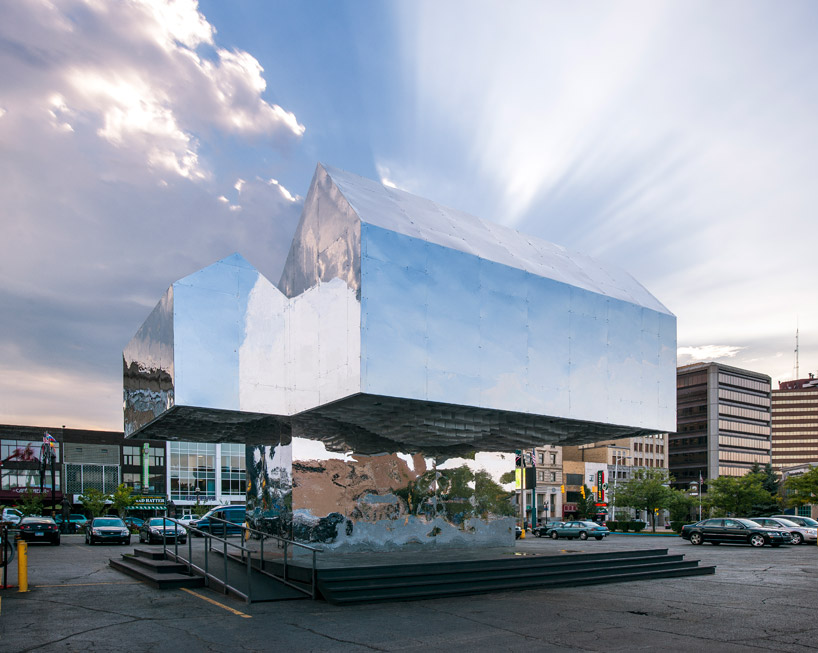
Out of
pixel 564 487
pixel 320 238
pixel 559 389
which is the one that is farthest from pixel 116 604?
pixel 564 487

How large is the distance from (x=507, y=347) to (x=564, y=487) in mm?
97763

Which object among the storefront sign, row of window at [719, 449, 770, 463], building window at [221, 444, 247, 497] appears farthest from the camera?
row of window at [719, 449, 770, 463]

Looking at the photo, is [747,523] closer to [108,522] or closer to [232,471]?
[108,522]

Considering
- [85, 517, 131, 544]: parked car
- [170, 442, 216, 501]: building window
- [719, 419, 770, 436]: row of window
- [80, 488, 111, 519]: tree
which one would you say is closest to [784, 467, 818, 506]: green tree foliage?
[85, 517, 131, 544]: parked car

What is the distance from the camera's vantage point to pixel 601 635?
968 cm

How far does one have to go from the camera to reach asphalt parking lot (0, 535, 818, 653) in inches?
359

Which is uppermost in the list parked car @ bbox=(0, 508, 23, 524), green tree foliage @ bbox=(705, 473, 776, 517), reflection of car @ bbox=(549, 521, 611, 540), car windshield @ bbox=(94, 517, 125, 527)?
car windshield @ bbox=(94, 517, 125, 527)

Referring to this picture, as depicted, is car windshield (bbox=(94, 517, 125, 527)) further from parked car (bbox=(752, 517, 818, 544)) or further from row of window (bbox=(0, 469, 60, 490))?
row of window (bbox=(0, 469, 60, 490))

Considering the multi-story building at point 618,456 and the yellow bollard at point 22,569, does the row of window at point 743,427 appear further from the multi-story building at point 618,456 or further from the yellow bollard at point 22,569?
the yellow bollard at point 22,569

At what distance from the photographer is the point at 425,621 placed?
10766 mm

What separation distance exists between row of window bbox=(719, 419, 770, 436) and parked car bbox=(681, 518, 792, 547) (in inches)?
4423

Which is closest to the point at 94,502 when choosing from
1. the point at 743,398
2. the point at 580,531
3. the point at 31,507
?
the point at 31,507

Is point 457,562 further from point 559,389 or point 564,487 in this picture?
point 564,487

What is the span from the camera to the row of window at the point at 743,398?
13675cm
